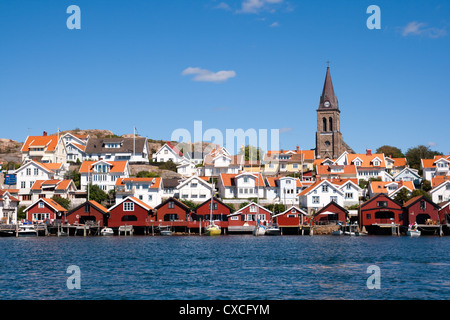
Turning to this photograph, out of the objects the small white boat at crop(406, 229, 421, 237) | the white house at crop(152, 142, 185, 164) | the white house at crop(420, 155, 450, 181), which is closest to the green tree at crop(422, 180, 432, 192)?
the white house at crop(420, 155, 450, 181)

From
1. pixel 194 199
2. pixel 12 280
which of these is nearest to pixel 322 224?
pixel 194 199

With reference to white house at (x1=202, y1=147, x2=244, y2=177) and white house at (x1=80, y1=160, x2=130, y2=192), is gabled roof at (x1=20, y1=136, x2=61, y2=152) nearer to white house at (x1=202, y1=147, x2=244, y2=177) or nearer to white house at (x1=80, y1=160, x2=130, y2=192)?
white house at (x1=80, y1=160, x2=130, y2=192)

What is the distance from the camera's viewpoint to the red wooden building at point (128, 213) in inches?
3285

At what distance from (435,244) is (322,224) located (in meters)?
23.2

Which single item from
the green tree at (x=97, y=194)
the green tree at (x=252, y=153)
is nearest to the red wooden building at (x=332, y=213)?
the green tree at (x=97, y=194)

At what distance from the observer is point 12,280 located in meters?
35.3

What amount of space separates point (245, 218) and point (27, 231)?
1327 inches

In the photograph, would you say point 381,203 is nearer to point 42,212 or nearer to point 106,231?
point 106,231

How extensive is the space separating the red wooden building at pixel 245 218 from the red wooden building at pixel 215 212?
40.5 inches

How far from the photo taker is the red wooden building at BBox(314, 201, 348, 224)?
8469 centimetres

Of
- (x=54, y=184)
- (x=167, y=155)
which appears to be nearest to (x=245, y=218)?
(x=54, y=184)

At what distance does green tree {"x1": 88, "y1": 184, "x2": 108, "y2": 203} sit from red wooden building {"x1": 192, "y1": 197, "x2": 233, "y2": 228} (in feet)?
62.3

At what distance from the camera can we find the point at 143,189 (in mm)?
91750
